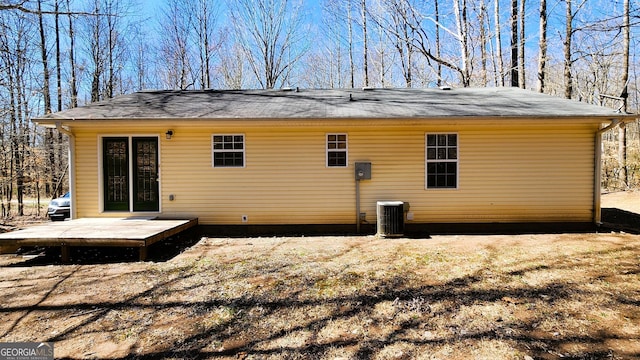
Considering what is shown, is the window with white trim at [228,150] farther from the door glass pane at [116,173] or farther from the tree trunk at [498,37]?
the tree trunk at [498,37]

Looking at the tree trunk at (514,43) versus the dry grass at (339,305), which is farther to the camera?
the tree trunk at (514,43)

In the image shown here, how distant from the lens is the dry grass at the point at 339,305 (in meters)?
2.61

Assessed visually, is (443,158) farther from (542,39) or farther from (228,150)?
(542,39)

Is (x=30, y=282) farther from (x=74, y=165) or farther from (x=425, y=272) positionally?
(x=425, y=272)

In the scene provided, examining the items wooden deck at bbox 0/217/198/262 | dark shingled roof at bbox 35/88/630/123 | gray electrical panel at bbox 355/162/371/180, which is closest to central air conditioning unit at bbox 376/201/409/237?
gray electrical panel at bbox 355/162/371/180

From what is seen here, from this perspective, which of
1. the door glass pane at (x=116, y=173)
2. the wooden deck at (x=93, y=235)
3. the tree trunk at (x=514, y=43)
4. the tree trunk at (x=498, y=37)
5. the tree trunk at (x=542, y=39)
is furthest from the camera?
the tree trunk at (x=498, y=37)

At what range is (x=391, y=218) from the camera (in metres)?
6.43

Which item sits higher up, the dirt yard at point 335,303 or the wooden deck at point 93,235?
the wooden deck at point 93,235

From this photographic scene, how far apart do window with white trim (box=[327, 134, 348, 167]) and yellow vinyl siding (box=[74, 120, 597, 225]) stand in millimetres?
127

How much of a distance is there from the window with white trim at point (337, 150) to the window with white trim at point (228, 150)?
1.99m

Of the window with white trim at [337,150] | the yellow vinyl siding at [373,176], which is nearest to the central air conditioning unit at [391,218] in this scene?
the yellow vinyl siding at [373,176]

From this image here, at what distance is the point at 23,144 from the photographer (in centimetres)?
1148

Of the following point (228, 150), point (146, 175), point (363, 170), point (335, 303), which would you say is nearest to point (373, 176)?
point (363, 170)

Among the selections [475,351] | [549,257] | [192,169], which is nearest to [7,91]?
[192,169]
